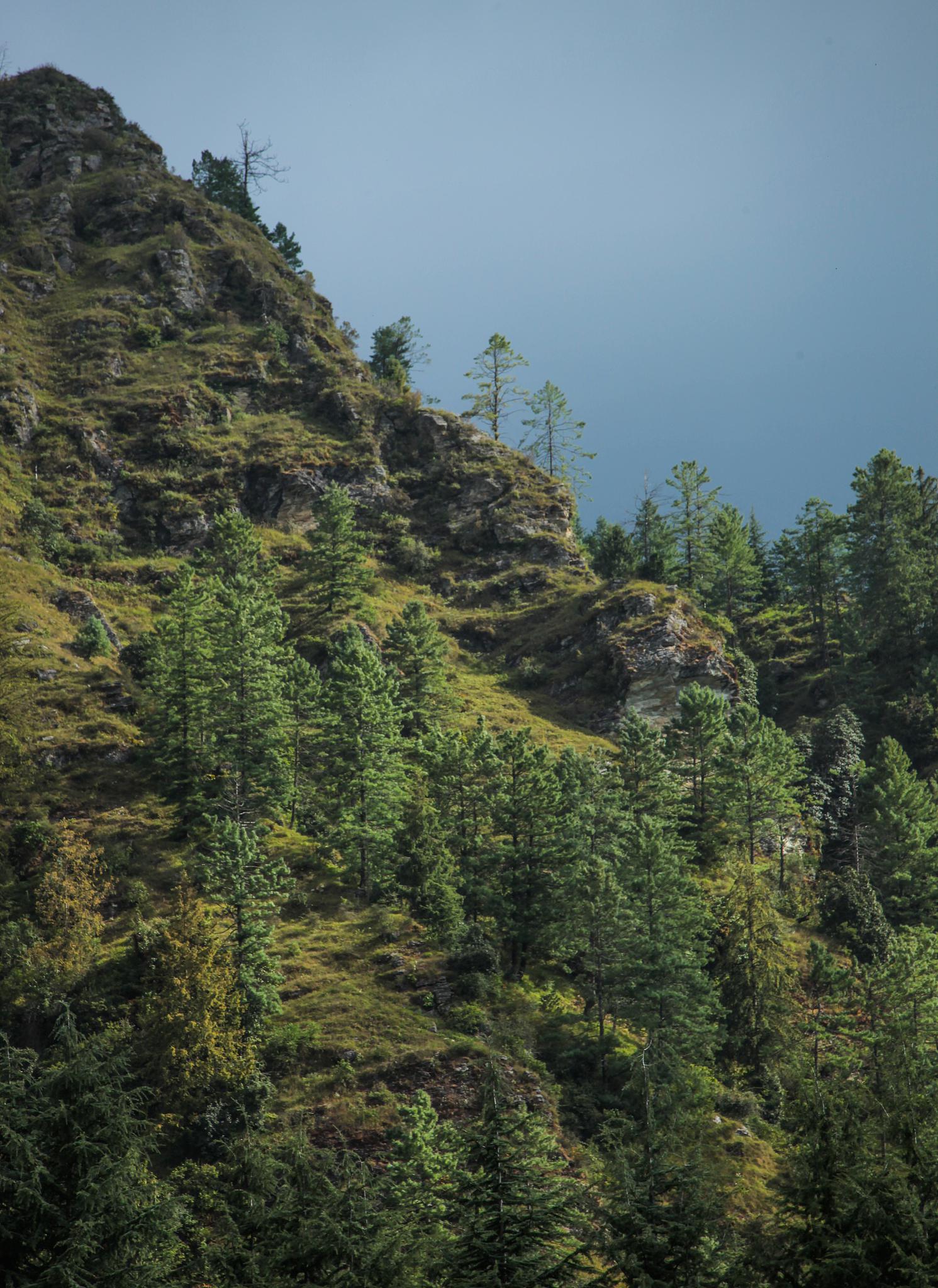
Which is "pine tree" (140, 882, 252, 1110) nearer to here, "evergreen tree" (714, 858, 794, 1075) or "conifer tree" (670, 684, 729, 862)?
"evergreen tree" (714, 858, 794, 1075)

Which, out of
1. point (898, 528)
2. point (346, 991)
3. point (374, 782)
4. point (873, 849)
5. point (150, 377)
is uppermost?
point (150, 377)

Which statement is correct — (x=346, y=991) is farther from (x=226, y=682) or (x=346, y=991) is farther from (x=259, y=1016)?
(x=226, y=682)

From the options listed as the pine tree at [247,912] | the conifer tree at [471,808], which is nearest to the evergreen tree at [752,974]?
the conifer tree at [471,808]

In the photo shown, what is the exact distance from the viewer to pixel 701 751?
2452 inches

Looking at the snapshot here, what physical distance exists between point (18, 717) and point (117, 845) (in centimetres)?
1016

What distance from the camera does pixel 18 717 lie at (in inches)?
2126

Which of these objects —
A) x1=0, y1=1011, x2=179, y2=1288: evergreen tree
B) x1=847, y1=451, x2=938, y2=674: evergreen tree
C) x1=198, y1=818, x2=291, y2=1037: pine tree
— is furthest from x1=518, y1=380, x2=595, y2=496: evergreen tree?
x1=0, y1=1011, x2=179, y2=1288: evergreen tree

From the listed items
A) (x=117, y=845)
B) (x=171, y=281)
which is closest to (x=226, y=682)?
(x=117, y=845)

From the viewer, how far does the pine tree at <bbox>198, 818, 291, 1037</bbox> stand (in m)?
40.6

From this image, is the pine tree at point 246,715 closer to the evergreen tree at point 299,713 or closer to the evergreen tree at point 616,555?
the evergreen tree at point 299,713

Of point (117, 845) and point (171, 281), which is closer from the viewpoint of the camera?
point (117, 845)

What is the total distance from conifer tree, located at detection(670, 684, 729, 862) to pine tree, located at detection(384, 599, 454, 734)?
692 inches

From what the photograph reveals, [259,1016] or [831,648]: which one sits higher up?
[831,648]

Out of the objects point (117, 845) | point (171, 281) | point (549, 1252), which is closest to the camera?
point (549, 1252)
